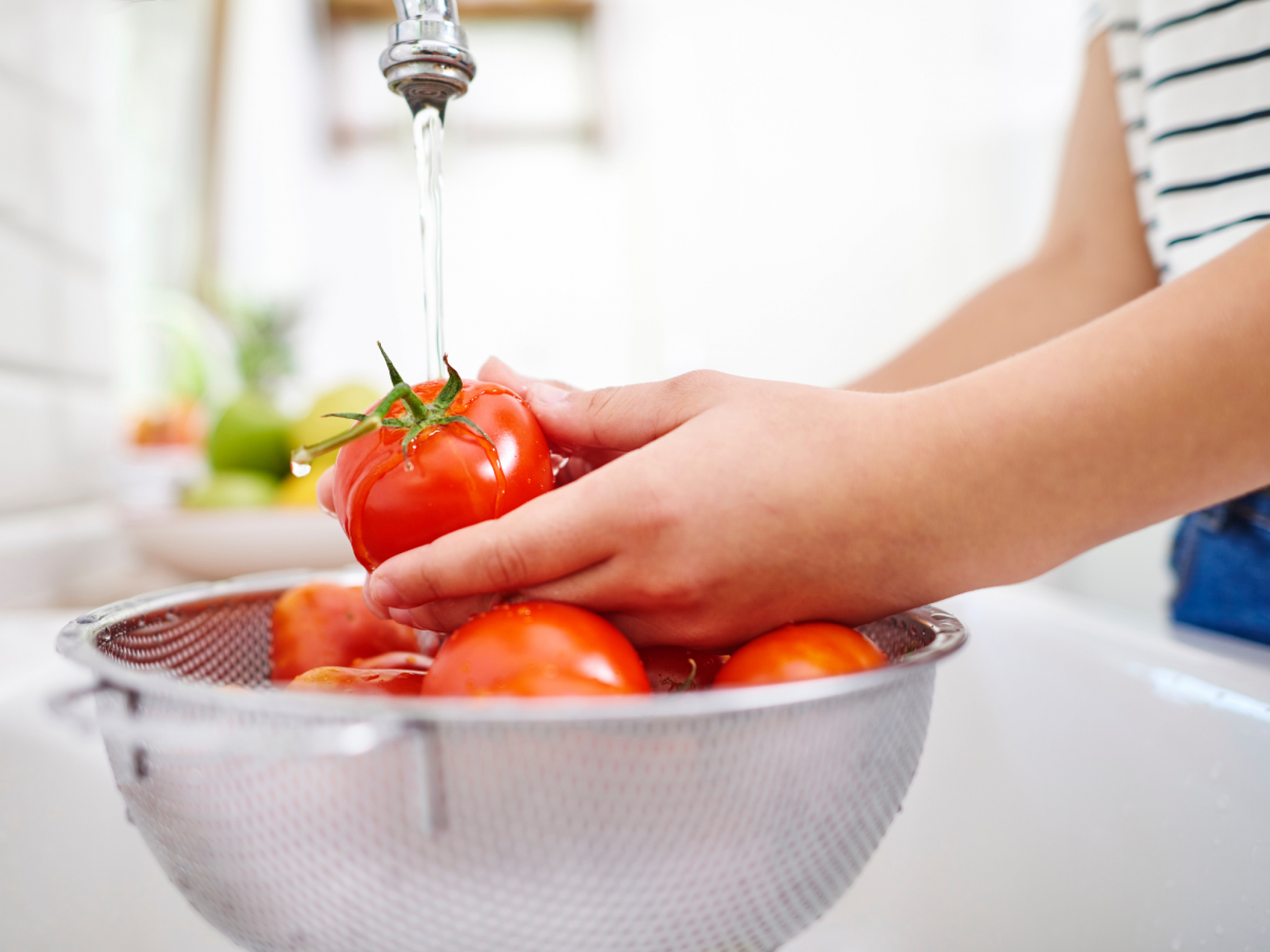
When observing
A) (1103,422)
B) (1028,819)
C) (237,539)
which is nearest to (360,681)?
(1103,422)

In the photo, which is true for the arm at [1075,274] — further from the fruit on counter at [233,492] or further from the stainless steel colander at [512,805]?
the fruit on counter at [233,492]

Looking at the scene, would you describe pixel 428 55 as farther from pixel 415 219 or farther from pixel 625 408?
pixel 415 219

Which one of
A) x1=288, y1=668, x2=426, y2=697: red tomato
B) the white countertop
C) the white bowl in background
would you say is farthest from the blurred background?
x1=288, y1=668, x2=426, y2=697: red tomato

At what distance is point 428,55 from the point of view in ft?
1.12

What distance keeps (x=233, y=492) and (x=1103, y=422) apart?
2.70ft

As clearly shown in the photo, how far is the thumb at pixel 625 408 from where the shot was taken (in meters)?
0.31

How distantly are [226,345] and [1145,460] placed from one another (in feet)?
5.23

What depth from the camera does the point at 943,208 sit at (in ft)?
8.00

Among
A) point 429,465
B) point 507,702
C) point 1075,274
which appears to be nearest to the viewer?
point 507,702

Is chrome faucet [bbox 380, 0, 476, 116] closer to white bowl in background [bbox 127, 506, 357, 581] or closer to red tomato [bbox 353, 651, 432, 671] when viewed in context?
red tomato [bbox 353, 651, 432, 671]

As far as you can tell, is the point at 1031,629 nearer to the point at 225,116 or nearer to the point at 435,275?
the point at 435,275

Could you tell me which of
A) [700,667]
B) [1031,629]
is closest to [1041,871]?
[1031,629]

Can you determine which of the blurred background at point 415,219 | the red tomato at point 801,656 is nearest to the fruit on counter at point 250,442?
the blurred background at point 415,219

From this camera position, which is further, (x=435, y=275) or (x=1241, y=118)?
(x=1241, y=118)
